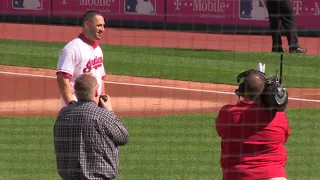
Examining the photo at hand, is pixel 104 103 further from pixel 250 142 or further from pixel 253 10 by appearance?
pixel 253 10

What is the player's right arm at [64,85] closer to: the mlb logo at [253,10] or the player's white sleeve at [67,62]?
the player's white sleeve at [67,62]

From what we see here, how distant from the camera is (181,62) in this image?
18.9 meters

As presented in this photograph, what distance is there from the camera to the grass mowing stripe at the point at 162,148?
9.92 metres

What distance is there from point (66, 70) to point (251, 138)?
1.95 metres

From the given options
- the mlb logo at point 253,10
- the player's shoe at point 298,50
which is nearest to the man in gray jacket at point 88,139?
the player's shoe at point 298,50

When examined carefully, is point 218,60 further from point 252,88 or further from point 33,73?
point 252,88

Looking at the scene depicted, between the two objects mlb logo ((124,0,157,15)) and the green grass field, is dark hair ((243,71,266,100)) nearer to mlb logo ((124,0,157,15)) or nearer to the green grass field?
the green grass field

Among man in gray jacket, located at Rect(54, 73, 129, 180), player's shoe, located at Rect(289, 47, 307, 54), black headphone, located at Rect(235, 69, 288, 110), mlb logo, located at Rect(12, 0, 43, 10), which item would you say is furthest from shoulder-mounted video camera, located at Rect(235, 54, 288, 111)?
mlb logo, located at Rect(12, 0, 43, 10)

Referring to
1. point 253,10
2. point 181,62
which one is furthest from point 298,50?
point 253,10

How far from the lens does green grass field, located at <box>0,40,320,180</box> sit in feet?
32.8

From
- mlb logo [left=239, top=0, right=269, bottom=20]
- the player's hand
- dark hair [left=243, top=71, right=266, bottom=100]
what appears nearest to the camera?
dark hair [left=243, top=71, right=266, bottom=100]

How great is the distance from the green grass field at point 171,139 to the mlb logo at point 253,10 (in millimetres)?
4233

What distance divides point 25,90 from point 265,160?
9903 mm

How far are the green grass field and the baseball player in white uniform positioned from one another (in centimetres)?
202
